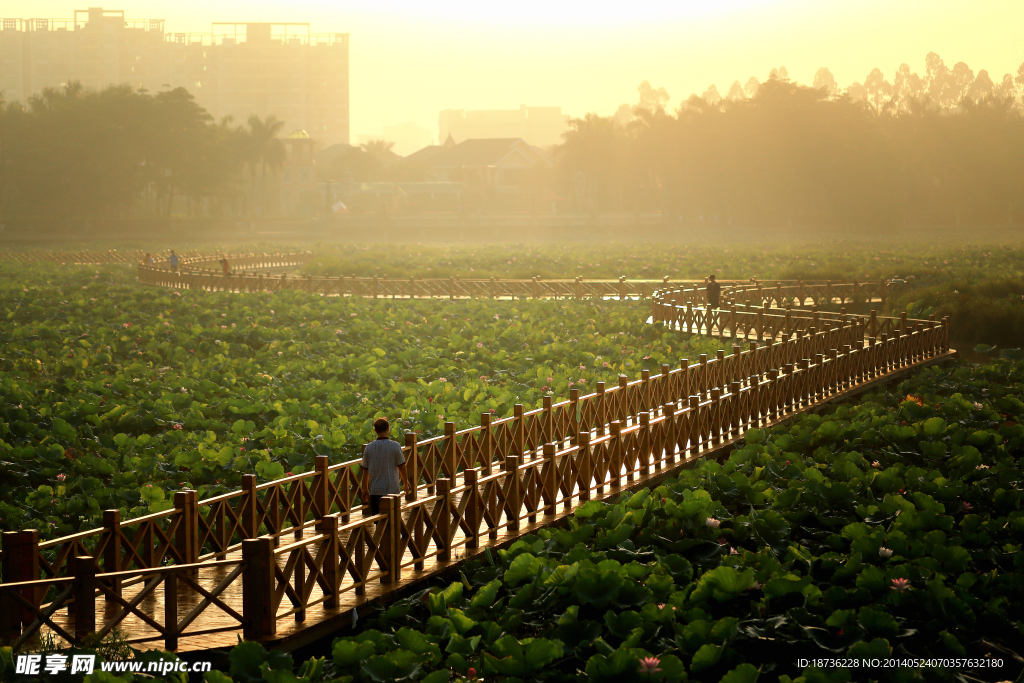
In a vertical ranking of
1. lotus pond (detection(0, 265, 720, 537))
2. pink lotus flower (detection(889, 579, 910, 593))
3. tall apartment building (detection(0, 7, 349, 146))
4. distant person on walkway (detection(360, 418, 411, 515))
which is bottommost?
lotus pond (detection(0, 265, 720, 537))

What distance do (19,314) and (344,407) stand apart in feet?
48.7

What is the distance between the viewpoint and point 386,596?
6922 mm

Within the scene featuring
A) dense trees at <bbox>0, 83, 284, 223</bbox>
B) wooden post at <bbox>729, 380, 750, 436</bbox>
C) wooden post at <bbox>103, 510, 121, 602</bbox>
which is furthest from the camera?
dense trees at <bbox>0, 83, 284, 223</bbox>

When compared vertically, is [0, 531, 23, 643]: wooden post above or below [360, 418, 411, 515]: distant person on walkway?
below

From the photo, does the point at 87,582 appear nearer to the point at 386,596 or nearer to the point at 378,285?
the point at 386,596

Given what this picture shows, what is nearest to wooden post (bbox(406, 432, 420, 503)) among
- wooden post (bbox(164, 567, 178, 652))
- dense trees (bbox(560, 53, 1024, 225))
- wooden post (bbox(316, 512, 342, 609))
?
wooden post (bbox(316, 512, 342, 609))

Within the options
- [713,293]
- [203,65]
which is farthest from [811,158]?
[203,65]

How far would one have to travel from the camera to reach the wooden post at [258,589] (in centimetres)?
602

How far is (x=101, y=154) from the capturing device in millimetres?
70312

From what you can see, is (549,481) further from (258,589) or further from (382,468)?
(258,589)

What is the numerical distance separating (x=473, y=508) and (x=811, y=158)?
7144 cm

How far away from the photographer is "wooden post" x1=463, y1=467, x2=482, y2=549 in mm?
7812

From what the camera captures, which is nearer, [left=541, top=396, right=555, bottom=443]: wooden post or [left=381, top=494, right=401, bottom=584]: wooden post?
[left=381, top=494, right=401, bottom=584]: wooden post

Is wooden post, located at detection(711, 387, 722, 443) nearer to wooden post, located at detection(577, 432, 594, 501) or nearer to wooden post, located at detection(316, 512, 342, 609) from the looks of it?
wooden post, located at detection(577, 432, 594, 501)
